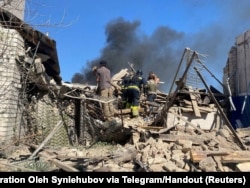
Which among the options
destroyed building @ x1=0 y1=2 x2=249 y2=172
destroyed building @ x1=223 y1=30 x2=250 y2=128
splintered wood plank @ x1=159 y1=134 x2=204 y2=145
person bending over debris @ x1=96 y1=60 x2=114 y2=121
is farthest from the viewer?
destroyed building @ x1=223 y1=30 x2=250 y2=128

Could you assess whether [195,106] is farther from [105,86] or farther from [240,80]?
[105,86]

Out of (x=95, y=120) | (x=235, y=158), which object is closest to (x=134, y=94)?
(x=95, y=120)

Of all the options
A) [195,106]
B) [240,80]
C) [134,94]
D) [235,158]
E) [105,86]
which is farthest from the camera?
[240,80]

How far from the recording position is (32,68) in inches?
330

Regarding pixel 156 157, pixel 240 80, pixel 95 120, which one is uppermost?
pixel 240 80

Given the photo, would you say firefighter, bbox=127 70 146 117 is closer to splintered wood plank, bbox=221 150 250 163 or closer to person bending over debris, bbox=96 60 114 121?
person bending over debris, bbox=96 60 114 121

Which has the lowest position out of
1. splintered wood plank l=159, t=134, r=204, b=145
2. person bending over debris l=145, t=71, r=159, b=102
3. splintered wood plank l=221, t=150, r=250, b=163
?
splintered wood plank l=221, t=150, r=250, b=163

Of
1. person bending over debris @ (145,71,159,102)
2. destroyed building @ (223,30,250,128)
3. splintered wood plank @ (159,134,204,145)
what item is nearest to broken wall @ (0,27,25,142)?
splintered wood plank @ (159,134,204,145)

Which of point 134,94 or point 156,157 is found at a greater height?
point 134,94

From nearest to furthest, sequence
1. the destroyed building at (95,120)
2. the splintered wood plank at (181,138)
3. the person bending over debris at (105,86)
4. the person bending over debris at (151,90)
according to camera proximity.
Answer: the destroyed building at (95,120) → the splintered wood plank at (181,138) → the person bending over debris at (105,86) → the person bending over debris at (151,90)

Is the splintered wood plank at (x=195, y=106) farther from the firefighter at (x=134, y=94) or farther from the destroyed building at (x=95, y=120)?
the firefighter at (x=134, y=94)

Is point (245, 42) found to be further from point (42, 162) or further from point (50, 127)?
point (42, 162)

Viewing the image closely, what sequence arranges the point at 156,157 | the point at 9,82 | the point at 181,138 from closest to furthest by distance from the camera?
1. the point at 156,157
2. the point at 9,82
3. the point at 181,138

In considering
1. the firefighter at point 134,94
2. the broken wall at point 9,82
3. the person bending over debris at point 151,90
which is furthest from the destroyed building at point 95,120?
the person bending over debris at point 151,90
